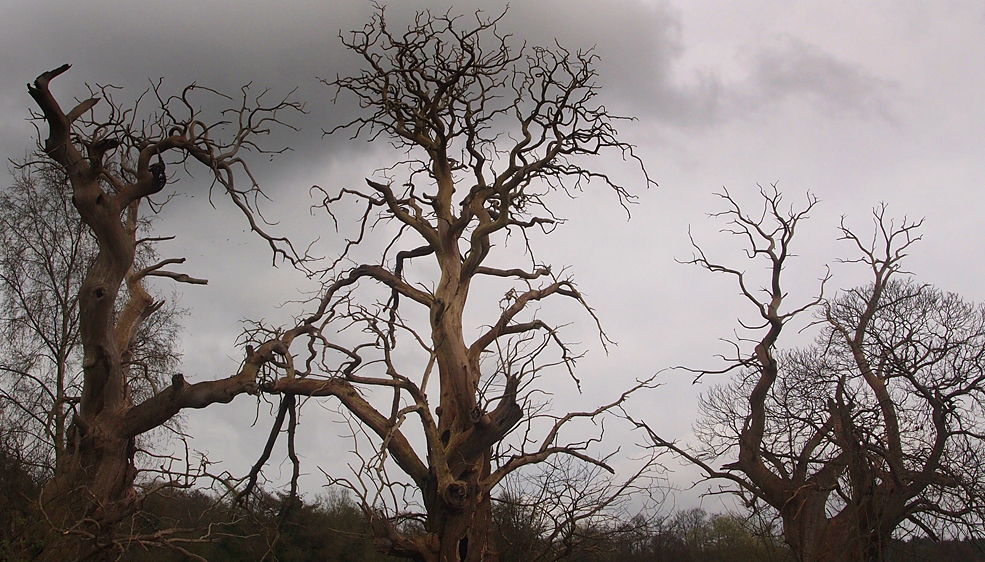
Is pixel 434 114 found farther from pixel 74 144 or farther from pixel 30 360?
pixel 30 360

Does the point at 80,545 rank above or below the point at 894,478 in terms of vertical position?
below

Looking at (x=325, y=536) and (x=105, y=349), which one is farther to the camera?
(x=325, y=536)

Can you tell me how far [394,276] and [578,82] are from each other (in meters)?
4.33

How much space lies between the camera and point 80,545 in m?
8.60

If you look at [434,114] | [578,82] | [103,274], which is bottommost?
[103,274]

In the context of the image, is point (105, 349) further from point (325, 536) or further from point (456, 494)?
point (325, 536)

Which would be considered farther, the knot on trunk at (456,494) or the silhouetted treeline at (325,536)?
→ the knot on trunk at (456,494)

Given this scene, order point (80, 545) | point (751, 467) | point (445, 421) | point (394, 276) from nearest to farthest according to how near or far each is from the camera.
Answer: point (80, 545), point (445, 421), point (394, 276), point (751, 467)

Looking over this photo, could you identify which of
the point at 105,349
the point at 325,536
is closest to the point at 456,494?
the point at 105,349

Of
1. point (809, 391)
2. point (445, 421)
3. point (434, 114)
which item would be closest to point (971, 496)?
point (809, 391)

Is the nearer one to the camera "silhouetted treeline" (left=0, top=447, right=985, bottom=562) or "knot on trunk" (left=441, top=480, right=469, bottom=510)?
"silhouetted treeline" (left=0, top=447, right=985, bottom=562)

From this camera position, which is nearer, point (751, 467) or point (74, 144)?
point (74, 144)

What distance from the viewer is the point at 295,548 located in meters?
17.4

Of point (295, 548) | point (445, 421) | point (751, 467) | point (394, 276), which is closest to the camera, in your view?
point (445, 421)
